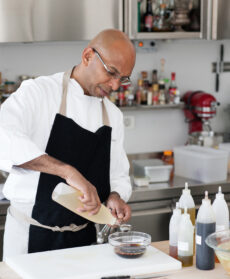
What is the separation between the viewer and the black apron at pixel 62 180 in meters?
2.61

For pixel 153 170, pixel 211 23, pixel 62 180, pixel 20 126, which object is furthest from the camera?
pixel 211 23

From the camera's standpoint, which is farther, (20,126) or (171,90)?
(171,90)

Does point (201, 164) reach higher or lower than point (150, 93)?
lower

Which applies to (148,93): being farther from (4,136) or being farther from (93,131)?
(4,136)

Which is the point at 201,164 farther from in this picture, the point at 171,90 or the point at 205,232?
the point at 205,232

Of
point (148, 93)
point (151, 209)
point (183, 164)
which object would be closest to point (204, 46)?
point (148, 93)

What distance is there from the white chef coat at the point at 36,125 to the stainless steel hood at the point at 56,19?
Answer: 0.93 meters

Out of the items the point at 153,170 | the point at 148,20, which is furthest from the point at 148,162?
the point at 148,20

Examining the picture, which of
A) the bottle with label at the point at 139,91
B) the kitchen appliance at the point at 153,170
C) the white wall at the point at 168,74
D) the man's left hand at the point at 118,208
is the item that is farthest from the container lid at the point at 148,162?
the man's left hand at the point at 118,208

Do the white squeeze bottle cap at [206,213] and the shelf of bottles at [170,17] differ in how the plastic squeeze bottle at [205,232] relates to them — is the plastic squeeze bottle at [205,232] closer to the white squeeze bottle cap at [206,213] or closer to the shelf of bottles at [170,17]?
the white squeeze bottle cap at [206,213]

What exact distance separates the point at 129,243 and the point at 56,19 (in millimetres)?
1772

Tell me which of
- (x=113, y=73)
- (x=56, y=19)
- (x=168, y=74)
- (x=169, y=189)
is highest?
(x=56, y=19)

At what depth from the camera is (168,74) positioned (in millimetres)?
4426

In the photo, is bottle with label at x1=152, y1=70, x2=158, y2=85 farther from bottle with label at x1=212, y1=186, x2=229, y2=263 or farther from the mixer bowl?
the mixer bowl
